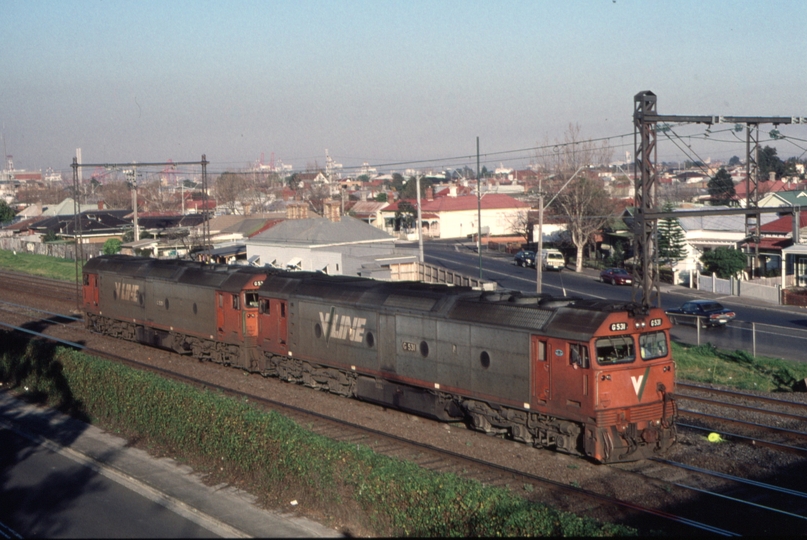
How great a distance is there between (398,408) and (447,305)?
3400mm

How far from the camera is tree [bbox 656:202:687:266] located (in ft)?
182

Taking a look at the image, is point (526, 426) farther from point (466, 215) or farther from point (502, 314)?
point (466, 215)

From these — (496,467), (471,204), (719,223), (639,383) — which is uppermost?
(471,204)

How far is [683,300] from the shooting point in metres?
46.9

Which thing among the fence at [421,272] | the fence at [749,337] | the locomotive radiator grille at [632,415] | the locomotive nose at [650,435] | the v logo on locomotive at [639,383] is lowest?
the fence at [749,337]

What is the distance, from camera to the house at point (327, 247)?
44.2 m

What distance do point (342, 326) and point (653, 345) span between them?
28.9 ft

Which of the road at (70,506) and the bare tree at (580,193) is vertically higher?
the bare tree at (580,193)

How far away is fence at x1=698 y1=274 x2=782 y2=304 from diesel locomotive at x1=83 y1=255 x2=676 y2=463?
32609mm

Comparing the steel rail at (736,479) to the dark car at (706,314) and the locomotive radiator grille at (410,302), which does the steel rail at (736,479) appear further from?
the dark car at (706,314)

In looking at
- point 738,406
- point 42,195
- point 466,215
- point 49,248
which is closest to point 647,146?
point 738,406

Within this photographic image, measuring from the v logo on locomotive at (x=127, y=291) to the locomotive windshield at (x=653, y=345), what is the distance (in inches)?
888

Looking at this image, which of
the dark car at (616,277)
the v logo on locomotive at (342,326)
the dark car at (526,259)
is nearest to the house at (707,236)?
the dark car at (616,277)

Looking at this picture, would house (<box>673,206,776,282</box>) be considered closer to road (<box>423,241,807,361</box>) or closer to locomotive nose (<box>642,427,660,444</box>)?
road (<box>423,241,807,361</box>)
